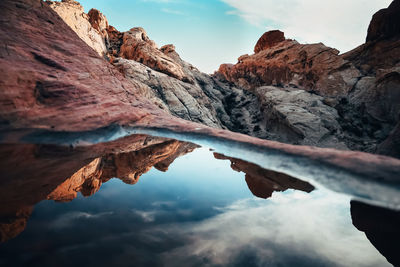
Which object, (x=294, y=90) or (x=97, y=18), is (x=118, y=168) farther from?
(x=97, y=18)

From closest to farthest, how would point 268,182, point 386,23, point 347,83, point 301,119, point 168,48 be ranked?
point 268,182 < point 301,119 < point 386,23 < point 347,83 < point 168,48

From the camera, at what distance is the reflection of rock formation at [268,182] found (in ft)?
11.3

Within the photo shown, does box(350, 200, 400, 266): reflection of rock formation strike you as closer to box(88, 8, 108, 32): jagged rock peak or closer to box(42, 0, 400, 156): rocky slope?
box(42, 0, 400, 156): rocky slope

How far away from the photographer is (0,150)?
387cm

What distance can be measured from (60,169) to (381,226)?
5.07 m

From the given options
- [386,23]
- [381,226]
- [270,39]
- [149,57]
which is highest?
[270,39]

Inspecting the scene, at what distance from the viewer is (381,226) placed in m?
2.46

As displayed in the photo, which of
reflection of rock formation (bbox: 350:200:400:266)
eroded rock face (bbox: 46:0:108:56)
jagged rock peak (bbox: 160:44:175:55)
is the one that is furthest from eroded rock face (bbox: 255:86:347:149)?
eroded rock face (bbox: 46:0:108:56)

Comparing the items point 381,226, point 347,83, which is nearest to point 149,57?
point 381,226

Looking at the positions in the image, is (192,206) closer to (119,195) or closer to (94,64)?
(119,195)

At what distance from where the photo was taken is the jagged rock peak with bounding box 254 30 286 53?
1889 inches

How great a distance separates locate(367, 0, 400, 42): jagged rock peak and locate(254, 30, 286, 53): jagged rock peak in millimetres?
26953

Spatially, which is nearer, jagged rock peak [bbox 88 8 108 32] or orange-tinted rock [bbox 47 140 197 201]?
orange-tinted rock [bbox 47 140 197 201]

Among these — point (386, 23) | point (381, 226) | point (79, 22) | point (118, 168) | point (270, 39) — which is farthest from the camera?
point (270, 39)
